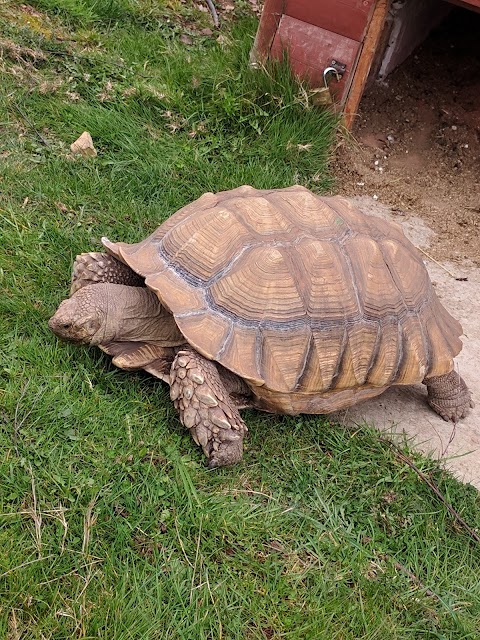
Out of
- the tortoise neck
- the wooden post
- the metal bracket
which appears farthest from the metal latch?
the tortoise neck

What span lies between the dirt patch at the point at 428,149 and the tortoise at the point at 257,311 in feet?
6.00

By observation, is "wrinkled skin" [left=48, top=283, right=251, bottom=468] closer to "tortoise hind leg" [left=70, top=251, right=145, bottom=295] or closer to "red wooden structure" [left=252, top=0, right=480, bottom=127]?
"tortoise hind leg" [left=70, top=251, right=145, bottom=295]

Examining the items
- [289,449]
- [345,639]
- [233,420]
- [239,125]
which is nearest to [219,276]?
[233,420]

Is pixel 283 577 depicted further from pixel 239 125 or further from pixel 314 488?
pixel 239 125

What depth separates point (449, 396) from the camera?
3.56 metres

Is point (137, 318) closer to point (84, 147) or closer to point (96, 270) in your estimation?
point (96, 270)

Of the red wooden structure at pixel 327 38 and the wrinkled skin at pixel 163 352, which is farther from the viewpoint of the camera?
the red wooden structure at pixel 327 38

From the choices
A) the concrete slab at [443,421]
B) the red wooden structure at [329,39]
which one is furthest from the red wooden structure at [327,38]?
the concrete slab at [443,421]

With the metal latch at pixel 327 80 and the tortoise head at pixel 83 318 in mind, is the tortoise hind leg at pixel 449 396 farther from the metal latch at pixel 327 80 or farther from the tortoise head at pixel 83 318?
the metal latch at pixel 327 80

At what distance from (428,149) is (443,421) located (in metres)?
→ 2.96

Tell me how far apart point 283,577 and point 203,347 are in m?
0.97

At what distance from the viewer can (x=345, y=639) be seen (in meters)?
2.46

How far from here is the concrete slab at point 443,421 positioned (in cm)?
334

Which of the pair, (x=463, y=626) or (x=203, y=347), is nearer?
(x=463, y=626)
